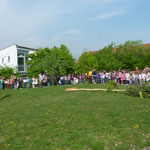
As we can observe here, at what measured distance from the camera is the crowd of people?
1941 centimetres

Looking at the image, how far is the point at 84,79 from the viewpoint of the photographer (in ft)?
81.4

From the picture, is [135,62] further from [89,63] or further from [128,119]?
[128,119]

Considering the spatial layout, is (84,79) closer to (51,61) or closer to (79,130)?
(51,61)

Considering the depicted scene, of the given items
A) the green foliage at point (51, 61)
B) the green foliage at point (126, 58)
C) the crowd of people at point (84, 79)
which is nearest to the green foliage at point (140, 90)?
the crowd of people at point (84, 79)

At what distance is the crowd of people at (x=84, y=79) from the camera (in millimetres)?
19406

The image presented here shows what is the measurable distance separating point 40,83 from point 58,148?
18.2 meters

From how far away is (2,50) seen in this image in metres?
49.3

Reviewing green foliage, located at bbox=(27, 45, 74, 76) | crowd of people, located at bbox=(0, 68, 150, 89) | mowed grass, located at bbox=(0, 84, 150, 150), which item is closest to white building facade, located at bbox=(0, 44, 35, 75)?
green foliage, located at bbox=(27, 45, 74, 76)

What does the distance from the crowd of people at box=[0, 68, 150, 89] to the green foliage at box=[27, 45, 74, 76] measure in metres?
1.29

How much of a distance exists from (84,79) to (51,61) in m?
5.29

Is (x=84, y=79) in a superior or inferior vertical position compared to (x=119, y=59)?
inferior

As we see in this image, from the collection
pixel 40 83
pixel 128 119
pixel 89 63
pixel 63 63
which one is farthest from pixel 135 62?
pixel 128 119

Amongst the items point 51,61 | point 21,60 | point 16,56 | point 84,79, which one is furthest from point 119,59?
point 51,61

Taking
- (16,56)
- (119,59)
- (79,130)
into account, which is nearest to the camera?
(79,130)
